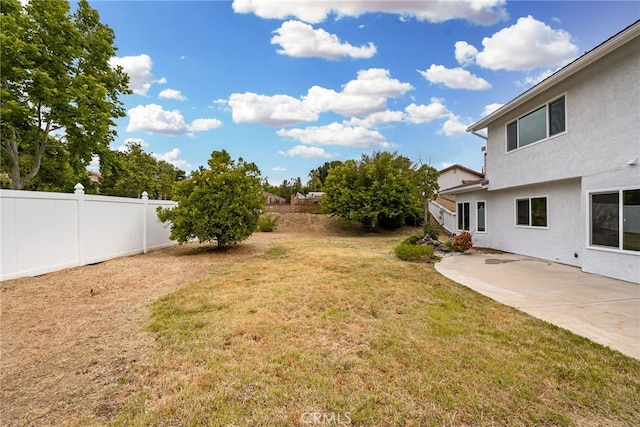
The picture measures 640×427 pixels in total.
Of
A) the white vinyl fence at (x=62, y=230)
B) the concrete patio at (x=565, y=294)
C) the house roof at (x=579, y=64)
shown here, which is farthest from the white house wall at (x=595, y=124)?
the white vinyl fence at (x=62, y=230)

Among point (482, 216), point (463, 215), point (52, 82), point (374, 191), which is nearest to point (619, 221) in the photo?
point (482, 216)

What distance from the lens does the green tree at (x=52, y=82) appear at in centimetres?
987

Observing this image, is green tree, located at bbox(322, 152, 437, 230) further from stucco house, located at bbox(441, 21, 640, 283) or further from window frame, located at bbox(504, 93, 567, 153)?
window frame, located at bbox(504, 93, 567, 153)

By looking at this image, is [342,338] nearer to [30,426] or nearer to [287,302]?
[287,302]

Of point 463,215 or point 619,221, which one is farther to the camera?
point 463,215

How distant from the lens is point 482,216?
12.5m

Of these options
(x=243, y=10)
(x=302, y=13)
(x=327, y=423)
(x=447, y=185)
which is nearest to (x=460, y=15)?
(x=302, y=13)

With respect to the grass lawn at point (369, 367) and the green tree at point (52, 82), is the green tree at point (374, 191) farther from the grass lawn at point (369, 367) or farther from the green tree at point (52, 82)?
the grass lawn at point (369, 367)

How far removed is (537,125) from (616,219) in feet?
12.2

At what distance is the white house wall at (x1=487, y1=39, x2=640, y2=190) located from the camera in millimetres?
6219

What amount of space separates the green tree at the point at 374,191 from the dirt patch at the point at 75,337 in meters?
11.7

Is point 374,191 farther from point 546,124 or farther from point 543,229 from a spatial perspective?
point 546,124

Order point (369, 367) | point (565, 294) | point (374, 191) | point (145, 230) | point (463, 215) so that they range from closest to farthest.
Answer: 1. point (369, 367)
2. point (565, 294)
3. point (145, 230)
4. point (463, 215)
5. point (374, 191)

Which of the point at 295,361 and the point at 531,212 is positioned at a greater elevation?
the point at 531,212
